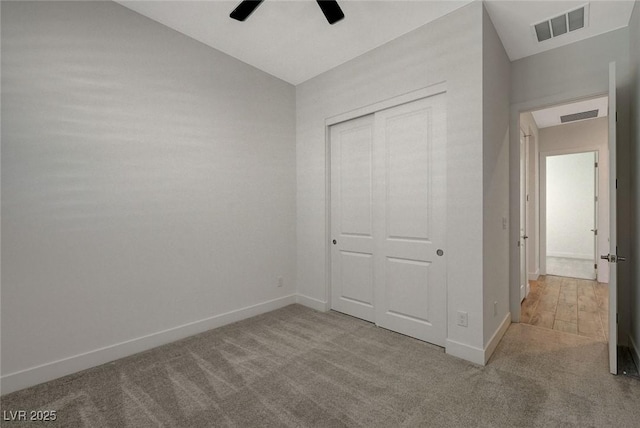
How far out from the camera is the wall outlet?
235 centimetres

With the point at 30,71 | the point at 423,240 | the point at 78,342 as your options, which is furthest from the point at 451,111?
the point at 78,342

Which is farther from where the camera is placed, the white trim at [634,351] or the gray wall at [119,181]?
the white trim at [634,351]

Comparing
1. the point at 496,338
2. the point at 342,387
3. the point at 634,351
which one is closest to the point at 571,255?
the point at 634,351

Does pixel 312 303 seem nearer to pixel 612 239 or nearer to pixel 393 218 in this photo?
pixel 393 218

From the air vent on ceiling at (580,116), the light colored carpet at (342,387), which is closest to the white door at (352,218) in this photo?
the light colored carpet at (342,387)

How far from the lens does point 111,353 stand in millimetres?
Answer: 2342

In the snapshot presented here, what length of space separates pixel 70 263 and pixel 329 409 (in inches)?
83.1

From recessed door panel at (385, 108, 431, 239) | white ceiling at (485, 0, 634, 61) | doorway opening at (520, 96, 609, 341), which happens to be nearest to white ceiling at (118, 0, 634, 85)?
white ceiling at (485, 0, 634, 61)

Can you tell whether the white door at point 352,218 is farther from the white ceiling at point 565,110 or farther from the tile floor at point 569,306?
the white ceiling at point 565,110

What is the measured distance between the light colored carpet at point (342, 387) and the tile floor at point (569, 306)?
14.6 inches

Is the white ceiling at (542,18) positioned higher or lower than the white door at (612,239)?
higher

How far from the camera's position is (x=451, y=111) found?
2422mm

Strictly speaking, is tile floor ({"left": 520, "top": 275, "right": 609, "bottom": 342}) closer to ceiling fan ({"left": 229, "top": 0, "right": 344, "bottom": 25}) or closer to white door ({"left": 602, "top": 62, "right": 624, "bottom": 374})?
white door ({"left": 602, "top": 62, "right": 624, "bottom": 374})

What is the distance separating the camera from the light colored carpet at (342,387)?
5.59ft
